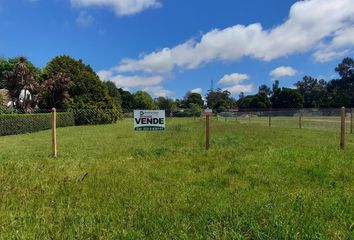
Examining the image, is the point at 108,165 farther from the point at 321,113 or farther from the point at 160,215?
the point at 321,113

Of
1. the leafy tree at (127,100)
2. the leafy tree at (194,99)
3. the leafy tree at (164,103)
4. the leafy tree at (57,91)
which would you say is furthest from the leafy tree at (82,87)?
the leafy tree at (194,99)

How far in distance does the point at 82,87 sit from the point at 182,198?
1492 inches

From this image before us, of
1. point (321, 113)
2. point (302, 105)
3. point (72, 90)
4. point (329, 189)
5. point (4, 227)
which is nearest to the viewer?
point (4, 227)

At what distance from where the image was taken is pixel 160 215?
4.64 metres

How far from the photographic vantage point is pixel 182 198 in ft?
17.8

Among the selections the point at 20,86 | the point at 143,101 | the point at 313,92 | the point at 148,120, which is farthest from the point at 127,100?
the point at 148,120

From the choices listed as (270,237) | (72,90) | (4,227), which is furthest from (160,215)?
(72,90)

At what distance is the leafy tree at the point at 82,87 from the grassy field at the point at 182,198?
3165 centimetres

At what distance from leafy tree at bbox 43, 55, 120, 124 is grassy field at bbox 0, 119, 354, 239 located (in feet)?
104

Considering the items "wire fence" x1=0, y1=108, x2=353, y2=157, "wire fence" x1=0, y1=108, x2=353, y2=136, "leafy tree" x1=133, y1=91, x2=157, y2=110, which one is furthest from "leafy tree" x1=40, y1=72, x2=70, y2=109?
"leafy tree" x1=133, y1=91, x2=157, y2=110

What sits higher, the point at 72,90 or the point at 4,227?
the point at 72,90

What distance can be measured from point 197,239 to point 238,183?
2.79 metres

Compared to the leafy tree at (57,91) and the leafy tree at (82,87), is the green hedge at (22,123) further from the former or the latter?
the leafy tree at (82,87)

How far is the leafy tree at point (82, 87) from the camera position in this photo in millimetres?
40072
